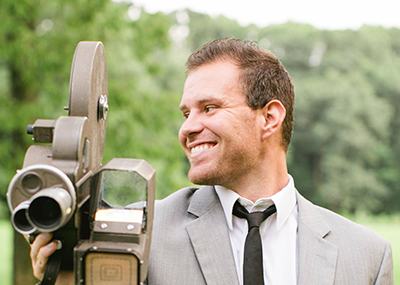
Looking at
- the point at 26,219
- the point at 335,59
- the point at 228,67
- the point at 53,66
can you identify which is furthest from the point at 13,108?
the point at 335,59

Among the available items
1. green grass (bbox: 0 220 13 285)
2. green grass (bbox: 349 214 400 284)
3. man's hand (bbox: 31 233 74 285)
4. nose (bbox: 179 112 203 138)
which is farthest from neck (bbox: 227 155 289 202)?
green grass (bbox: 349 214 400 284)

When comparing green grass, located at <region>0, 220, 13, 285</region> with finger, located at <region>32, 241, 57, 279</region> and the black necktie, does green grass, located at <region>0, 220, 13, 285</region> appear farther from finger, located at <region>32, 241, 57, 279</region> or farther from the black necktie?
finger, located at <region>32, 241, 57, 279</region>

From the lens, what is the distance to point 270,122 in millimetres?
2756

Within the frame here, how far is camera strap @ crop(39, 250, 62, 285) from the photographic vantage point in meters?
1.78

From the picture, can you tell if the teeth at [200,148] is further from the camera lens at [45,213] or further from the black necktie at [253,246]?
the camera lens at [45,213]

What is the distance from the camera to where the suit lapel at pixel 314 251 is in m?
2.37

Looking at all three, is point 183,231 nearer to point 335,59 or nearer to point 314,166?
point 314,166

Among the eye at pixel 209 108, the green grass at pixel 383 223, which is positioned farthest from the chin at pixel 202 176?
the green grass at pixel 383 223

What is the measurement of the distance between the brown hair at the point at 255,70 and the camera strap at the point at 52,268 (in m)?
1.38

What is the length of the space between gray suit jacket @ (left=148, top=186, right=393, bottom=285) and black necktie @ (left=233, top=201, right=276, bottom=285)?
80 millimetres

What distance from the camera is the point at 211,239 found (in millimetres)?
2426

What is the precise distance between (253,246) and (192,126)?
72 cm

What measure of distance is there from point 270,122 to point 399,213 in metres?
30.3

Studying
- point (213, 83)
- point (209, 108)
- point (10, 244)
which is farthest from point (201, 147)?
point (10, 244)
